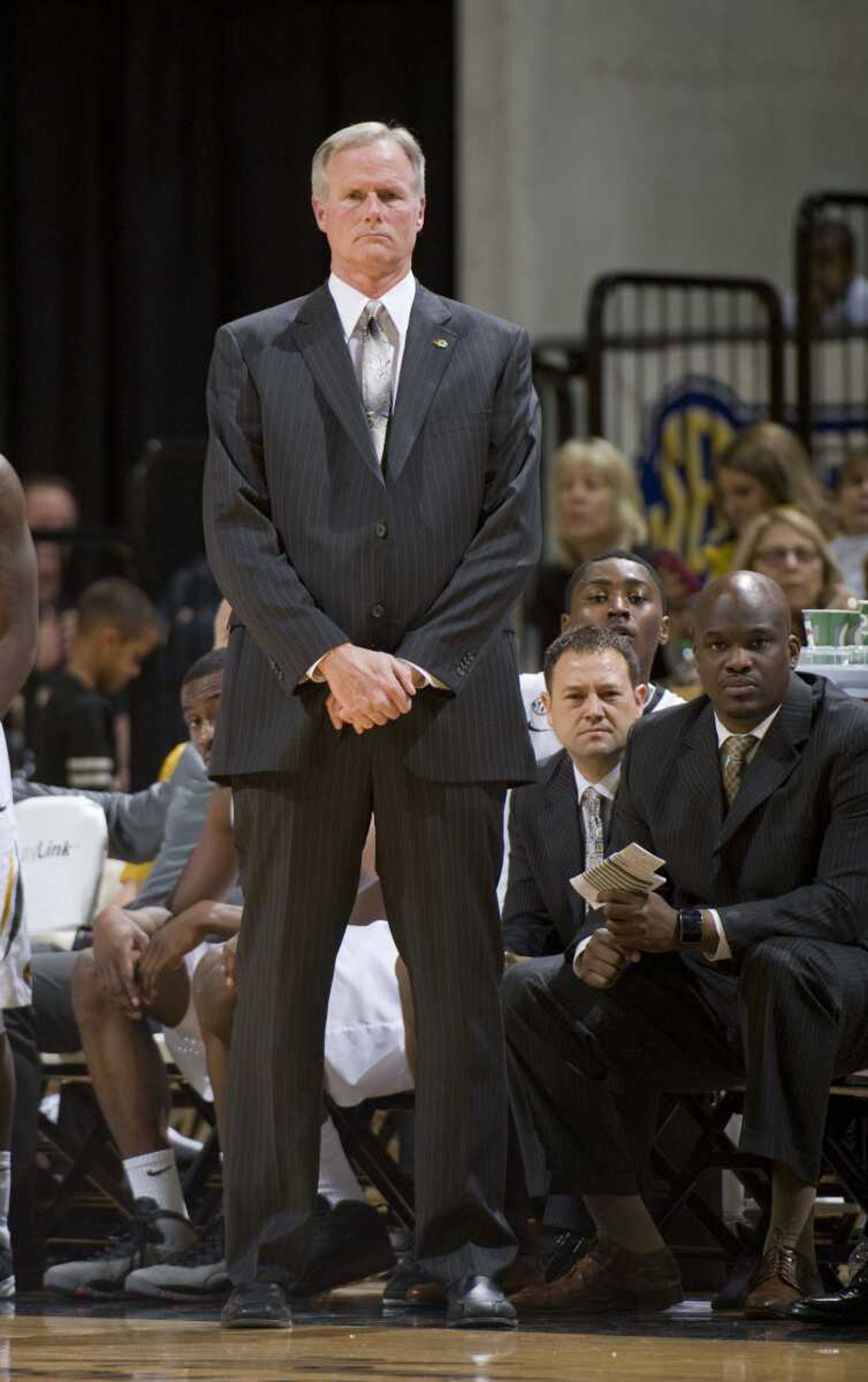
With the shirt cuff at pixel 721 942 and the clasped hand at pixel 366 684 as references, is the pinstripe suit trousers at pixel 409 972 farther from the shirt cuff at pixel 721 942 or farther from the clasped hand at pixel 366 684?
the shirt cuff at pixel 721 942

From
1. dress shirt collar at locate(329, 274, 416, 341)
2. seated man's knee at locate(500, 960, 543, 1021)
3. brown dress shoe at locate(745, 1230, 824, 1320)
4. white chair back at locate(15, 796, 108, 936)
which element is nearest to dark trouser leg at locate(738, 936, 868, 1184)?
brown dress shoe at locate(745, 1230, 824, 1320)

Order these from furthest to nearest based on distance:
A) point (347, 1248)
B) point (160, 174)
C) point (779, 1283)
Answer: point (160, 174) < point (347, 1248) < point (779, 1283)

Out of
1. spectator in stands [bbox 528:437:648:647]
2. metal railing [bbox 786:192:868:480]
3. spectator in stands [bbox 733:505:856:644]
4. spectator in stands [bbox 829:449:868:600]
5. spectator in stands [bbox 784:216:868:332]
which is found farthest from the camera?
spectator in stands [bbox 784:216:868:332]

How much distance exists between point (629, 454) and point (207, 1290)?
630cm

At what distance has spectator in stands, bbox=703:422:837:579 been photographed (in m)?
7.05

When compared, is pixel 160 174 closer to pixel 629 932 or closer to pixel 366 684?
pixel 629 932

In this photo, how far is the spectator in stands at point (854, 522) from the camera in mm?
7270

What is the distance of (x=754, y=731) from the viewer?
4273 millimetres

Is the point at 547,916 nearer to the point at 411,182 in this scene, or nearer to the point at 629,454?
the point at 411,182

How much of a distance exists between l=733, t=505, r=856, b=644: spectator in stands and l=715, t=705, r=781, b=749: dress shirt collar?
1.73m

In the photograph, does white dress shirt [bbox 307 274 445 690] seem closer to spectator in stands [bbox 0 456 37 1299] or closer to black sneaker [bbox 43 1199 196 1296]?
spectator in stands [bbox 0 456 37 1299]

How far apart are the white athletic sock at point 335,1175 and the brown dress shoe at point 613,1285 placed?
613 mm

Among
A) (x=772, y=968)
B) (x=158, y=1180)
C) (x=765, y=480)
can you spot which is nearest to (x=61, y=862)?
(x=158, y=1180)

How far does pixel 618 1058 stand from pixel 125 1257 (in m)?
0.97
